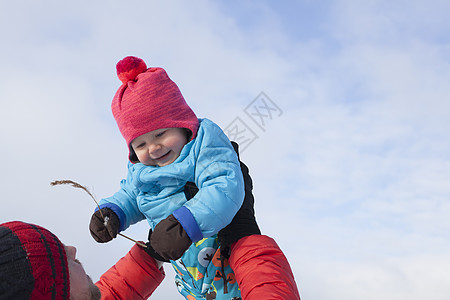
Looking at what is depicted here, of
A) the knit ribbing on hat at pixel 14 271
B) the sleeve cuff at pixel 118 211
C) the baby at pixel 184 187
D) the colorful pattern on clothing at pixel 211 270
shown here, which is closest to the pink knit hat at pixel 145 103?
the baby at pixel 184 187

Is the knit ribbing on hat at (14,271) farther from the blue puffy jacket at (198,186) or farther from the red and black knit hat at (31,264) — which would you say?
the blue puffy jacket at (198,186)

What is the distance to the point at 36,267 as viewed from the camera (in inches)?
45.6

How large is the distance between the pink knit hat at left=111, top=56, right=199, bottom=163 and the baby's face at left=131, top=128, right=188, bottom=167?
27mm

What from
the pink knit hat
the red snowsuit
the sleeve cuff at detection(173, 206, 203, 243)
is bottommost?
the red snowsuit

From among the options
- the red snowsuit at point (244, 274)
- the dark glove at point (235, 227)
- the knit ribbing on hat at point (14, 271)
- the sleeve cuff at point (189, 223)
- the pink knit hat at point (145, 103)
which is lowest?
the knit ribbing on hat at point (14, 271)

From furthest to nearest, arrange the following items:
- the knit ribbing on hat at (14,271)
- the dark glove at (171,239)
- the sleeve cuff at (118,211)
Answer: the sleeve cuff at (118,211) < the dark glove at (171,239) < the knit ribbing on hat at (14,271)

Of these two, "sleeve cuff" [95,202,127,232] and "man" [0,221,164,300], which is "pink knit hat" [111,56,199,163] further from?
"man" [0,221,164,300]

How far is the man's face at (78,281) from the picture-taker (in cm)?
127

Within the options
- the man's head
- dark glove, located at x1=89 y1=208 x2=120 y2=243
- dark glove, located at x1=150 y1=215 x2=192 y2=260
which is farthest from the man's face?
dark glove, located at x1=89 y1=208 x2=120 y2=243

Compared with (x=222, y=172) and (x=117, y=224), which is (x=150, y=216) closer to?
(x=117, y=224)

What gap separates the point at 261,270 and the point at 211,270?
0.30 m

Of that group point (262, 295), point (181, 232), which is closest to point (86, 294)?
point (181, 232)

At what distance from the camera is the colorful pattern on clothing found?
6.00ft

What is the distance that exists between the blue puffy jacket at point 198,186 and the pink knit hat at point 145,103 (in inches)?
3.9
